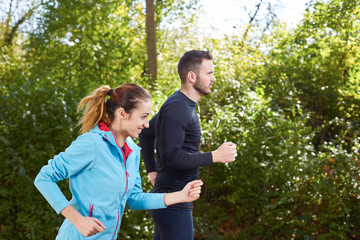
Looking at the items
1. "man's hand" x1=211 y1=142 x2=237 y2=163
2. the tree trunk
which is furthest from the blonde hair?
the tree trunk

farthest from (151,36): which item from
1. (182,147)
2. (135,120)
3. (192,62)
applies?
(135,120)

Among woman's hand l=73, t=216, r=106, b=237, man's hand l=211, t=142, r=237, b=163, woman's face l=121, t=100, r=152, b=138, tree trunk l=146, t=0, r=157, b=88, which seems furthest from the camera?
tree trunk l=146, t=0, r=157, b=88

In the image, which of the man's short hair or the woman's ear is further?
the man's short hair

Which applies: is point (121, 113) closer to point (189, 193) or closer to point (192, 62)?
point (189, 193)

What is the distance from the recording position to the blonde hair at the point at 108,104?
2420 millimetres

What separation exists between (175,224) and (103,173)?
3.16 feet

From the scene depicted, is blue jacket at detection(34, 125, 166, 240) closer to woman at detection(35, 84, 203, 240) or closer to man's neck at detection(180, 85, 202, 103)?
woman at detection(35, 84, 203, 240)

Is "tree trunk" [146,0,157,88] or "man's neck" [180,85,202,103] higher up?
"tree trunk" [146,0,157,88]

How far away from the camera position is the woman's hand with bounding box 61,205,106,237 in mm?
2107

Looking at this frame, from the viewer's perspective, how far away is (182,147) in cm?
304

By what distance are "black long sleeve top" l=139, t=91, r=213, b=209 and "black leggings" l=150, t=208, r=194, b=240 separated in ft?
0.17

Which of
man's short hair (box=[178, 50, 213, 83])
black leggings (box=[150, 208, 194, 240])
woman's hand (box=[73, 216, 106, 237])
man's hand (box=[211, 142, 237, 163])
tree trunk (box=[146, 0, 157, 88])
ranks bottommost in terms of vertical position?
black leggings (box=[150, 208, 194, 240])

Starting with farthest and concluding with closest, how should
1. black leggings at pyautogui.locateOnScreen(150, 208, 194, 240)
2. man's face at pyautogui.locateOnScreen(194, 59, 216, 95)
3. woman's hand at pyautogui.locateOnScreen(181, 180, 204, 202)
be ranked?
1. man's face at pyautogui.locateOnScreen(194, 59, 216, 95)
2. black leggings at pyautogui.locateOnScreen(150, 208, 194, 240)
3. woman's hand at pyautogui.locateOnScreen(181, 180, 204, 202)

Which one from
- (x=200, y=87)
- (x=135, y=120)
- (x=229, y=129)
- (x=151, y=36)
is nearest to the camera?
(x=135, y=120)
